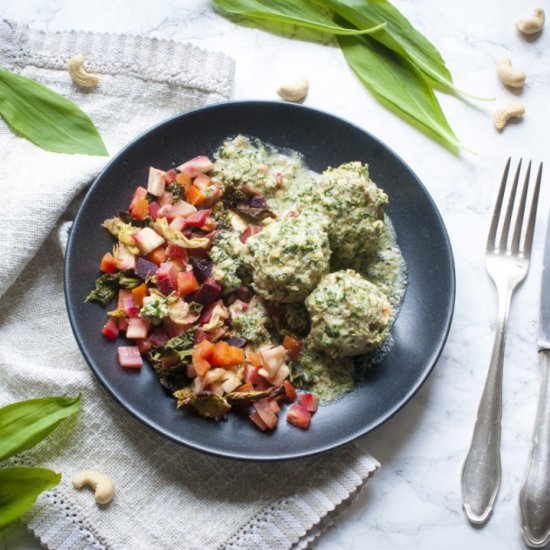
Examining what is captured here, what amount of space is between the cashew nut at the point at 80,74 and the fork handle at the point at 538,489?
123 inches

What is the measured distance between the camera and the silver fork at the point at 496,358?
428 cm

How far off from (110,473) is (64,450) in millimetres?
272

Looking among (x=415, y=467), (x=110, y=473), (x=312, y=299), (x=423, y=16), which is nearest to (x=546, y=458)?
(x=415, y=467)

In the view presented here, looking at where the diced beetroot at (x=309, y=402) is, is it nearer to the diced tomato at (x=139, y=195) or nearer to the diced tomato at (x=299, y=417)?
the diced tomato at (x=299, y=417)

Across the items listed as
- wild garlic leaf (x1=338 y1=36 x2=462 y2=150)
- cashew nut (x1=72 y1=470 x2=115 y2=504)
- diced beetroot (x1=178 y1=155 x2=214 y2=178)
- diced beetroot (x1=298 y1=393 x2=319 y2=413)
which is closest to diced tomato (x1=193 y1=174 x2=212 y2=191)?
diced beetroot (x1=178 y1=155 x2=214 y2=178)

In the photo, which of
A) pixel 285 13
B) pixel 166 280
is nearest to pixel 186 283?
pixel 166 280

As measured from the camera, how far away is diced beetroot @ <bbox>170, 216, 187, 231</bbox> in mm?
4234

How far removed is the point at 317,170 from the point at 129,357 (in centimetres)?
150

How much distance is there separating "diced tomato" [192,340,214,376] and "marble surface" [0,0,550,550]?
104 cm

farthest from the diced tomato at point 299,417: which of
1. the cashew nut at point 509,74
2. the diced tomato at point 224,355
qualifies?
the cashew nut at point 509,74

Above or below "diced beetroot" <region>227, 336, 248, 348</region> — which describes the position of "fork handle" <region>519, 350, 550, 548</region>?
below

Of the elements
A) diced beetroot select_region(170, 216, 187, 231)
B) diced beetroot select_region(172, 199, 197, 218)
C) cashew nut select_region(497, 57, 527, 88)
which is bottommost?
diced beetroot select_region(170, 216, 187, 231)

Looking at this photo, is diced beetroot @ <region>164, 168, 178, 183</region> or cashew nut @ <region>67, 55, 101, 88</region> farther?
cashew nut @ <region>67, 55, 101, 88</region>

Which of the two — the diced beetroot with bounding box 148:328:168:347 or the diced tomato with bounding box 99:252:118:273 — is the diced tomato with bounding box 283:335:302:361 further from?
the diced tomato with bounding box 99:252:118:273
